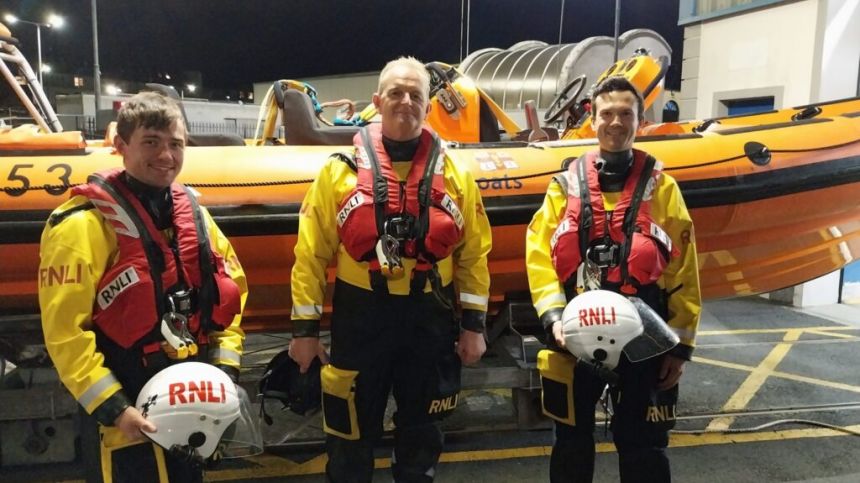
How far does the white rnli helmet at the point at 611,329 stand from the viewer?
1634mm

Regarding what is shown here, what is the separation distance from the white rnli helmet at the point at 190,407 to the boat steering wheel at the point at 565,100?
2978 millimetres

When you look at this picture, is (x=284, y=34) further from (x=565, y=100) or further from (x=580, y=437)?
(x=580, y=437)

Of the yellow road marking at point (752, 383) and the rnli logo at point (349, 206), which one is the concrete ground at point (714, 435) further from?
the rnli logo at point (349, 206)

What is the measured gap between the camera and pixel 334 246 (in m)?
1.78

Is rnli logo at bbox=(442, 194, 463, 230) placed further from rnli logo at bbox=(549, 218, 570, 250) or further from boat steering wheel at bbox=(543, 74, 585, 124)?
boat steering wheel at bbox=(543, 74, 585, 124)

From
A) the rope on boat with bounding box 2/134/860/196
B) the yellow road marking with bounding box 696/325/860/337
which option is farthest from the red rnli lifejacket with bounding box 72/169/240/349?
the yellow road marking with bounding box 696/325/860/337

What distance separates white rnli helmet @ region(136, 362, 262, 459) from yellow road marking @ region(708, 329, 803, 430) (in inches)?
92.9

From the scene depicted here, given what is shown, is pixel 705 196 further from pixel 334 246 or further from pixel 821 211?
pixel 334 246

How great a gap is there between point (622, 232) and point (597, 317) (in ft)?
0.95

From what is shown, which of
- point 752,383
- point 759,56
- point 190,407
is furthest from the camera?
point 759,56

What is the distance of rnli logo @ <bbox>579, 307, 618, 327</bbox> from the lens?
1631mm

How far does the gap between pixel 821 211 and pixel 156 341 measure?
2.87 m

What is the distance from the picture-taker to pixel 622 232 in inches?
70.3

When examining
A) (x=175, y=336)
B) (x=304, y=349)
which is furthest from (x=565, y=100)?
(x=175, y=336)
